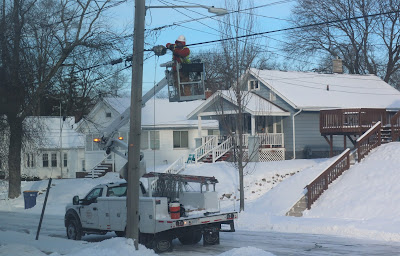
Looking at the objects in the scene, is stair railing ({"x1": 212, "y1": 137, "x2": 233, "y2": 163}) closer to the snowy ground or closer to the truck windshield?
the snowy ground

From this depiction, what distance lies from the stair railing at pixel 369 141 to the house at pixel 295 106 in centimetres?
727

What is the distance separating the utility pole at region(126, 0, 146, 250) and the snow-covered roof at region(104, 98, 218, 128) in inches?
1060

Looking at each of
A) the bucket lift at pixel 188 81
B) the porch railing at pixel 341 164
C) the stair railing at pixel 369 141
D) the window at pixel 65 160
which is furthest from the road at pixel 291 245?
the window at pixel 65 160

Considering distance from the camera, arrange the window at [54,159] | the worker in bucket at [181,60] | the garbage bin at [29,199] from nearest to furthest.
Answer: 1. the worker in bucket at [181,60]
2. the garbage bin at [29,199]
3. the window at [54,159]

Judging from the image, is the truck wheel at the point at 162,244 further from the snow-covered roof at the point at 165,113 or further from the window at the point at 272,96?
the snow-covered roof at the point at 165,113

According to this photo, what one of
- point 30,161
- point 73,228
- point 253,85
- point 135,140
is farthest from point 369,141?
point 30,161

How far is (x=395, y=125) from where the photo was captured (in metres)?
28.4

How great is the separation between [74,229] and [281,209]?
9529 millimetres

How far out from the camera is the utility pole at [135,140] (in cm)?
1437

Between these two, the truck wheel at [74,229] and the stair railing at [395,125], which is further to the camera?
the stair railing at [395,125]

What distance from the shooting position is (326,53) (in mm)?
55938

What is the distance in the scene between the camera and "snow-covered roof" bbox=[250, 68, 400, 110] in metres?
36.3

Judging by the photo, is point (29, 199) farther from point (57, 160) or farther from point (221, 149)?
point (57, 160)

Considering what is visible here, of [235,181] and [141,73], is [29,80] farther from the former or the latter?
[235,181]
